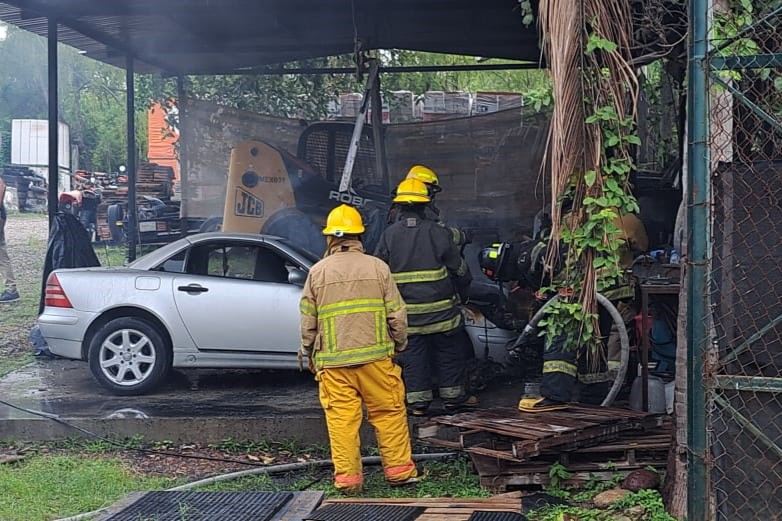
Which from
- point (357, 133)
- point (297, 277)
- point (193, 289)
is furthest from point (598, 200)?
point (357, 133)

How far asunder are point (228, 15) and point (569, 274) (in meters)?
6.38

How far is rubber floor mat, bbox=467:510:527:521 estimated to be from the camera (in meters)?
4.85

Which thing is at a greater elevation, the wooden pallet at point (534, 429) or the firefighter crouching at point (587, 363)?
the firefighter crouching at point (587, 363)

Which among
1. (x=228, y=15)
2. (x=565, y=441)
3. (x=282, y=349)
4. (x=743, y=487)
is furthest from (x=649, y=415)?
(x=228, y=15)

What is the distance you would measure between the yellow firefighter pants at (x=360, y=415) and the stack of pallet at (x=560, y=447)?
40 cm

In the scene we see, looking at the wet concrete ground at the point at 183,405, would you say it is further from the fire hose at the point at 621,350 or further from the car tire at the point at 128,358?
the fire hose at the point at 621,350

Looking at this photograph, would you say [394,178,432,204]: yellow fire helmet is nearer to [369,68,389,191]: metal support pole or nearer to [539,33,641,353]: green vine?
[539,33,641,353]: green vine

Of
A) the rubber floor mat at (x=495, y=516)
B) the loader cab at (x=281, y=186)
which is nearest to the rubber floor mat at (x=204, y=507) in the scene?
the rubber floor mat at (x=495, y=516)

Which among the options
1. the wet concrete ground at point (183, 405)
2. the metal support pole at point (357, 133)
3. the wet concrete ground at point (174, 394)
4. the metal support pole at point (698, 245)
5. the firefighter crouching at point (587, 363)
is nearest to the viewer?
the metal support pole at point (698, 245)

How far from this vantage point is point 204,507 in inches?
196

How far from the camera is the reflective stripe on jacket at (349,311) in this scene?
5793 millimetres

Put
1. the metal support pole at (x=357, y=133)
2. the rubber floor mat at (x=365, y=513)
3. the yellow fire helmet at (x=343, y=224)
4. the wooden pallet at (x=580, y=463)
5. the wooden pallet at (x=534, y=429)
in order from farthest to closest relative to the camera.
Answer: the metal support pole at (x=357, y=133)
the yellow fire helmet at (x=343, y=224)
the wooden pallet at (x=580, y=463)
the wooden pallet at (x=534, y=429)
the rubber floor mat at (x=365, y=513)

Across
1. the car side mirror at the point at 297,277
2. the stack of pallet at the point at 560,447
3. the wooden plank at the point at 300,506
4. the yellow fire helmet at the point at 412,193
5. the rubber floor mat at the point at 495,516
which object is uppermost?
the yellow fire helmet at the point at 412,193

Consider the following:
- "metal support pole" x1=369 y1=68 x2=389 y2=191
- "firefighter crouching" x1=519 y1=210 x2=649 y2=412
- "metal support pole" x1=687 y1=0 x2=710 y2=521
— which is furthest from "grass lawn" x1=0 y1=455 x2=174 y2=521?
"metal support pole" x1=369 y1=68 x2=389 y2=191
